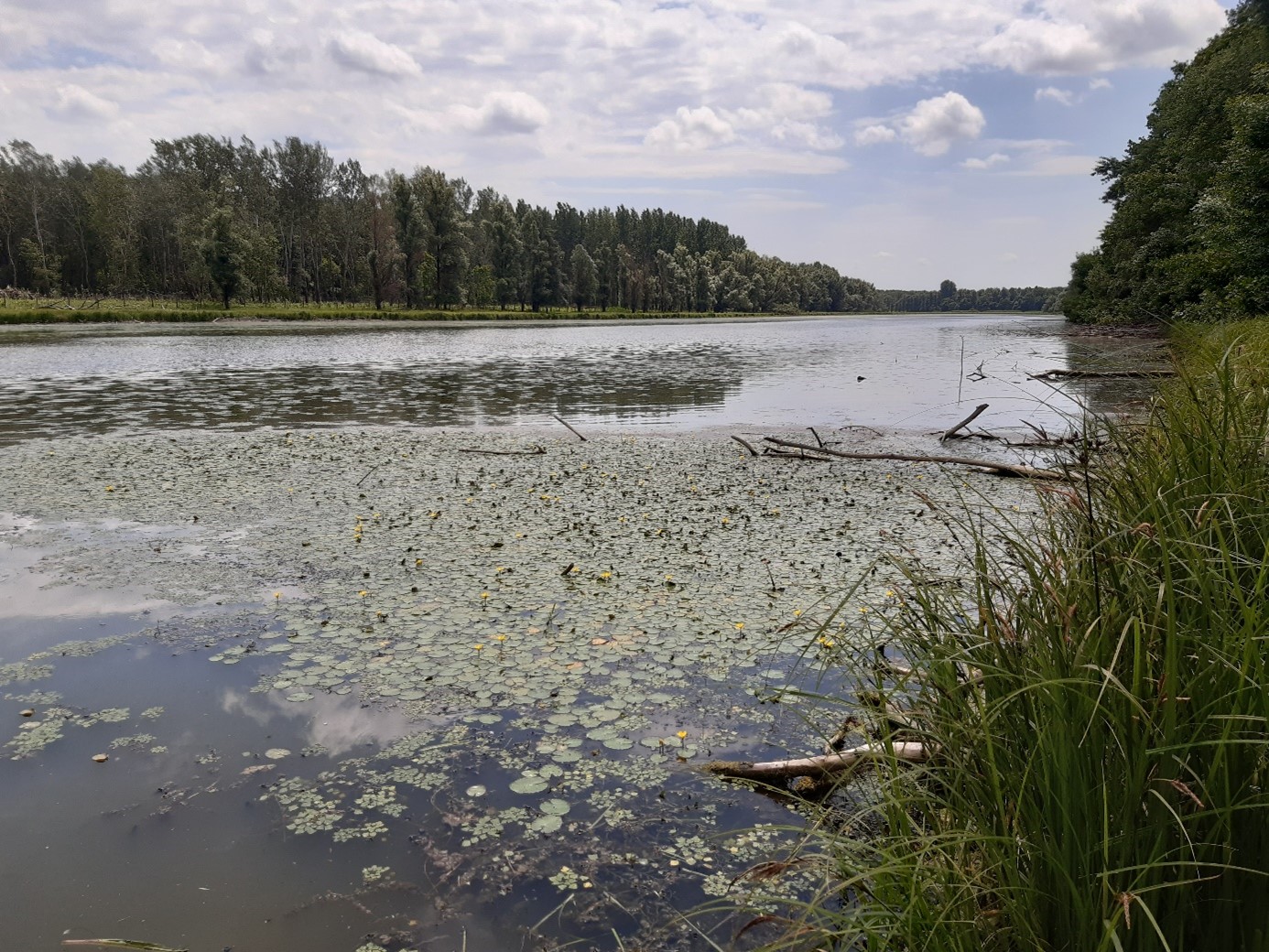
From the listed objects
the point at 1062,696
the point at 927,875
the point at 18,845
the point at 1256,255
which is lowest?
the point at 18,845

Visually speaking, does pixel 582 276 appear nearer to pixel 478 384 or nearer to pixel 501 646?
pixel 478 384

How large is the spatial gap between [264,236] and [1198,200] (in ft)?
278

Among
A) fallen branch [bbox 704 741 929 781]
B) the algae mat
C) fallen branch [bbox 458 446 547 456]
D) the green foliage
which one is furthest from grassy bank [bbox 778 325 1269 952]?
the green foliage

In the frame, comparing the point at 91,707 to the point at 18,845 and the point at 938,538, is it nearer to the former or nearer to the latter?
the point at 18,845

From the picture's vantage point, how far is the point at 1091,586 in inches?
120

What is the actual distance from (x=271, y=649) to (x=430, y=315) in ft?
272

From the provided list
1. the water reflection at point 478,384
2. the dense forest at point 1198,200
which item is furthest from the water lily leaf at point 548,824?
the dense forest at point 1198,200

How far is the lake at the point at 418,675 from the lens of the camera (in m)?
3.77

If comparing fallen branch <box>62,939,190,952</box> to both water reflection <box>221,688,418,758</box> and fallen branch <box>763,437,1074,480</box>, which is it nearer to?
water reflection <box>221,688,418,758</box>

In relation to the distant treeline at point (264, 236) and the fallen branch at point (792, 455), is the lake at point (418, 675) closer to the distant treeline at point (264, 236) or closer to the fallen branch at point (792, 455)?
the fallen branch at point (792, 455)

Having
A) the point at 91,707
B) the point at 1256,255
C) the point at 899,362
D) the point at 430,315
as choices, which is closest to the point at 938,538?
Answer: the point at 91,707

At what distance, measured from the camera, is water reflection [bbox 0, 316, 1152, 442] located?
19.8 meters

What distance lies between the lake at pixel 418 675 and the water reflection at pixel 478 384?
4197 mm

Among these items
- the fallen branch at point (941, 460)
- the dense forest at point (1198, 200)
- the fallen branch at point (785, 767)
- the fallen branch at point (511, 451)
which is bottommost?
the fallen branch at point (785, 767)
